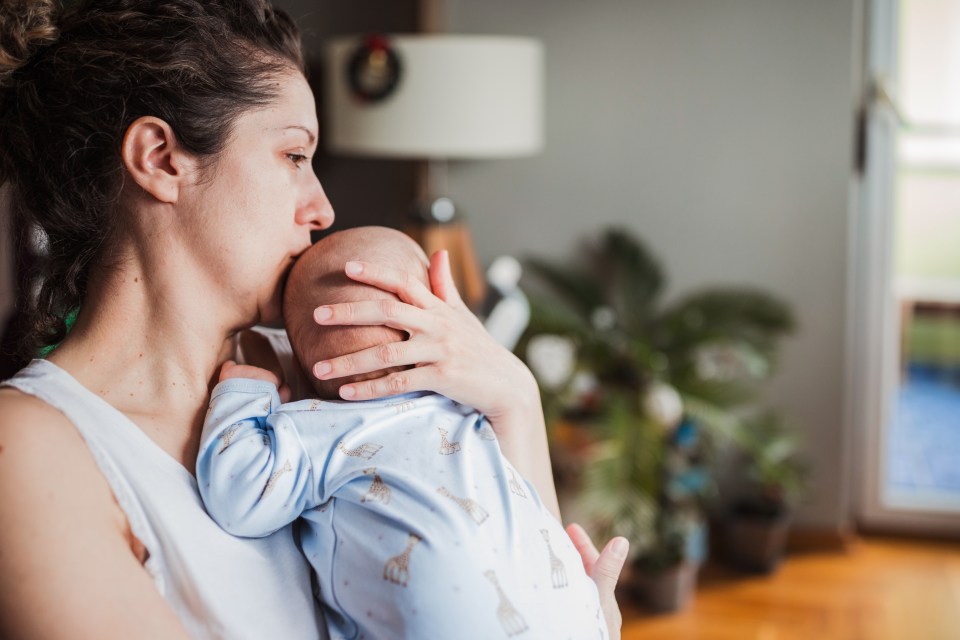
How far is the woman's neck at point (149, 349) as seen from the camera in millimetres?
1048

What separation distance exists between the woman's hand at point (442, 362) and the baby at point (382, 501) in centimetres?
2

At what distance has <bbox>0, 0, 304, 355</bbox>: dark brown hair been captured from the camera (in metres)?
1.02

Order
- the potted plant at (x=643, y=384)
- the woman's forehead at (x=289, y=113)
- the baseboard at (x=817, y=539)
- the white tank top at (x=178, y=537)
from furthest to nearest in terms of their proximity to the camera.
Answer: the baseboard at (x=817, y=539), the potted plant at (x=643, y=384), the woman's forehead at (x=289, y=113), the white tank top at (x=178, y=537)

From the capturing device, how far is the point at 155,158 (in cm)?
104

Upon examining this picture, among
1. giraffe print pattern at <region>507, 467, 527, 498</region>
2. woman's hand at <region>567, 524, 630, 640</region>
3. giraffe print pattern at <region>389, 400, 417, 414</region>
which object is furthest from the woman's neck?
woman's hand at <region>567, 524, 630, 640</region>

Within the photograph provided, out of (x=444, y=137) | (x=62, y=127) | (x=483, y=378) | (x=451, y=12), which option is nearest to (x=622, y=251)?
(x=444, y=137)

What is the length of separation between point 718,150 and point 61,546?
2.93 meters

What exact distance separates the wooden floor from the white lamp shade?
1555 millimetres

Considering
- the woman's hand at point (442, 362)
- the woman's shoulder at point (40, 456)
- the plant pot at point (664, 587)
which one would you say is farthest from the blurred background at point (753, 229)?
the woman's shoulder at point (40, 456)

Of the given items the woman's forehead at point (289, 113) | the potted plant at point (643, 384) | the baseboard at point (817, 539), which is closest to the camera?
the woman's forehead at point (289, 113)

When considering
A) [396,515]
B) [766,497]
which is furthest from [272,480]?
[766,497]

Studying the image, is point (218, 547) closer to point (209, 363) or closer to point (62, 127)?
point (209, 363)

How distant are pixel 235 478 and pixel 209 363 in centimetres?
18

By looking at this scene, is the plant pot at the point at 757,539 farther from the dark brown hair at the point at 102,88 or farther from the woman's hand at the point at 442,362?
the dark brown hair at the point at 102,88
